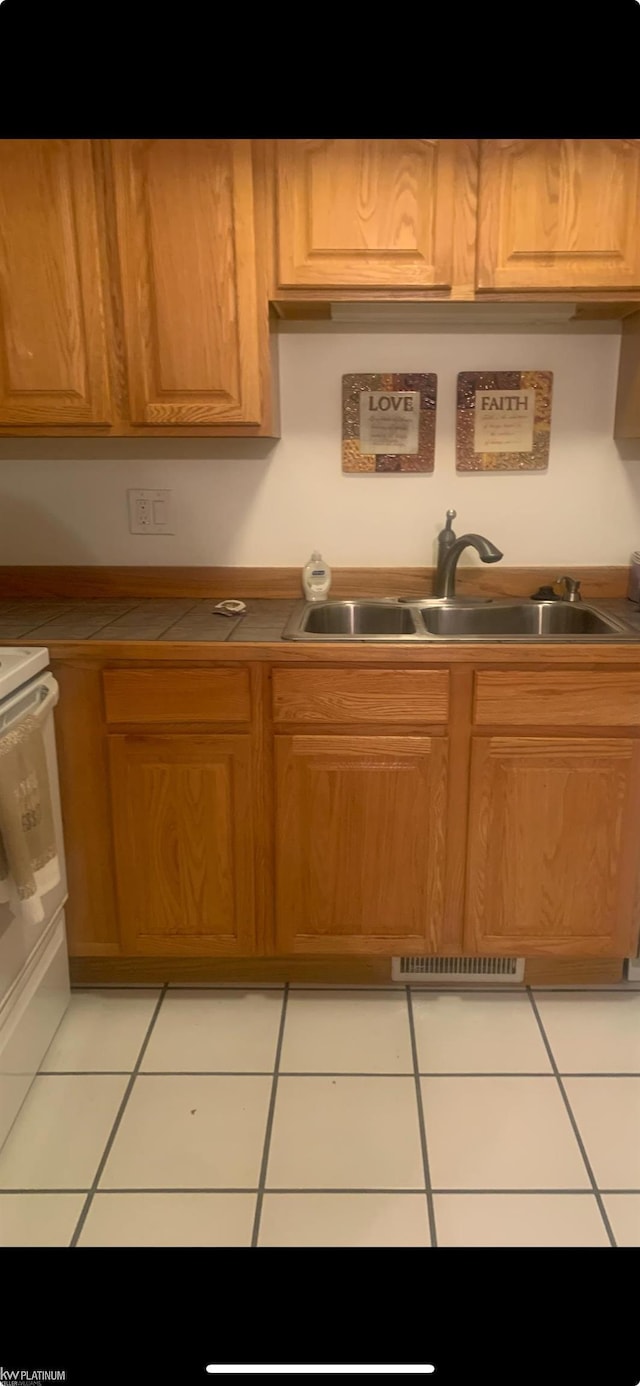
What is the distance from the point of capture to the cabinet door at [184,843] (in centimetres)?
179

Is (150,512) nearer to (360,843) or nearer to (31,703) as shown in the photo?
(31,703)

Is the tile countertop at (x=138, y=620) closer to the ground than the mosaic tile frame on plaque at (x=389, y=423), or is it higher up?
closer to the ground

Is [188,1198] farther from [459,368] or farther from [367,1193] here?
[459,368]

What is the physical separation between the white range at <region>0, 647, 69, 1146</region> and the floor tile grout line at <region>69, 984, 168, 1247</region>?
0.64 ft

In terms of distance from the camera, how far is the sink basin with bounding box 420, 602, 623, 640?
7.03 feet

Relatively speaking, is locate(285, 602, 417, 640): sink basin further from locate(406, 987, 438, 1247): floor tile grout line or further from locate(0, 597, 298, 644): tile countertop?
locate(406, 987, 438, 1247): floor tile grout line

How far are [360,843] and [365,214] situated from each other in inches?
56.3

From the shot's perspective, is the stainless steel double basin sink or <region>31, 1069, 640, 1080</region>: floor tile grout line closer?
<region>31, 1069, 640, 1080</region>: floor tile grout line

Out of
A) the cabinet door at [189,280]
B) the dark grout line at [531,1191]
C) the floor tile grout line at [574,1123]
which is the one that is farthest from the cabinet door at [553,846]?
the cabinet door at [189,280]

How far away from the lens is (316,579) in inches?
84.9

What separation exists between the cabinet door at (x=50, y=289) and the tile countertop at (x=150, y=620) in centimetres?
47

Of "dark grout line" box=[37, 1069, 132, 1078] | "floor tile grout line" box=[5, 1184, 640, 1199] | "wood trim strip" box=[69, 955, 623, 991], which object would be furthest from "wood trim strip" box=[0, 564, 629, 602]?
"floor tile grout line" box=[5, 1184, 640, 1199]

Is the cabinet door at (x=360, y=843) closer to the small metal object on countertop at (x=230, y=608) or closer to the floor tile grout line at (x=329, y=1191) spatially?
the small metal object on countertop at (x=230, y=608)
